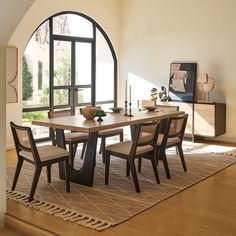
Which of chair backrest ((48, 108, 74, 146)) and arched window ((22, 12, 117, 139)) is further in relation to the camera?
arched window ((22, 12, 117, 139))

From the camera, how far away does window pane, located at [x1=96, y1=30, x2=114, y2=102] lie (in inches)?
328

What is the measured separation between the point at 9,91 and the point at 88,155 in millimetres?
2600

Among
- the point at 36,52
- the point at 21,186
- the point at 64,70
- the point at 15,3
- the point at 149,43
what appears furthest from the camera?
the point at 149,43

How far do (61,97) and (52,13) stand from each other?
1.57 m

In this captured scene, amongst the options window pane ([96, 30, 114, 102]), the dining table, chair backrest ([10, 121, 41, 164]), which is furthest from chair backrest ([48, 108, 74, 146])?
window pane ([96, 30, 114, 102])

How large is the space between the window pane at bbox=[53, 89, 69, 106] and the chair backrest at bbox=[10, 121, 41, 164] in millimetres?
3208

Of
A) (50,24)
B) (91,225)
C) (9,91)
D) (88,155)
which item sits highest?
(50,24)

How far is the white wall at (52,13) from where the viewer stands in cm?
658

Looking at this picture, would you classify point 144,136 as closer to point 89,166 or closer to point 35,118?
point 89,166

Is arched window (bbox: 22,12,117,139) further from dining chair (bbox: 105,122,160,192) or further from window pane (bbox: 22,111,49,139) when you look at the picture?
dining chair (bbox: 105,122,160,192)

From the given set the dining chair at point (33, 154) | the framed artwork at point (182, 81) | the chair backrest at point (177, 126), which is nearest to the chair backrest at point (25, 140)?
the dining chair at point (33, 154)

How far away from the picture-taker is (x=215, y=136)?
7066mm

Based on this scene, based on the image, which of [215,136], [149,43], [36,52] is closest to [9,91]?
[36,52]

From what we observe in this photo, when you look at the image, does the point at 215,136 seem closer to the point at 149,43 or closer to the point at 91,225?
the point at 149,43
